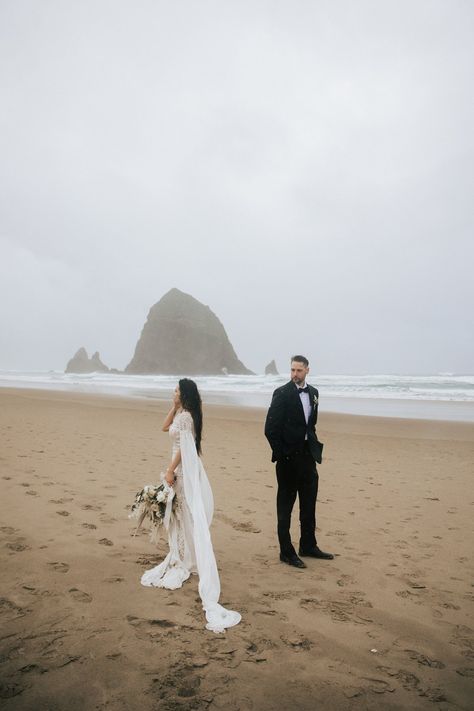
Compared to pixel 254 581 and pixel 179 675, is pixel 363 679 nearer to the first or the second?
pixel 179 675

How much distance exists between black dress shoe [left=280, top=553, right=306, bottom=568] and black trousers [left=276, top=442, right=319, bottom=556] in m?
0.04

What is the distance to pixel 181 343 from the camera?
4483 inches

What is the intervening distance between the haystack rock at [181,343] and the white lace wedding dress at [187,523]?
10574 centimetres

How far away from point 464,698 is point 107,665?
7.55 ft

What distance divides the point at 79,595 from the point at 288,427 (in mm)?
2619

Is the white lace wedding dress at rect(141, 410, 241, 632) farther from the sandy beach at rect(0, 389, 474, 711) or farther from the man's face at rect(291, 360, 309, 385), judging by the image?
the man's face at rect(291, 360, 309, 385)

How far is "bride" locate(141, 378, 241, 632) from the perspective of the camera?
3.91 meters

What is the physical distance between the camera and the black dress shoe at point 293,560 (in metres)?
4.59

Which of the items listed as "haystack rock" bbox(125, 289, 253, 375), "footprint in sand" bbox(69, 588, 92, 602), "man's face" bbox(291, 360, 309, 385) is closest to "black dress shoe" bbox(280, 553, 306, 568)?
"man's face" bbox(291, 360, 309, 385)

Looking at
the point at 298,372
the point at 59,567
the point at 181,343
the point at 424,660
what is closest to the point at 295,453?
the point at 298,372

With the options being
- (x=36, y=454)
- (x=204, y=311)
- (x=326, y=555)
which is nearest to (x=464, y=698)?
(x=326, y=555)

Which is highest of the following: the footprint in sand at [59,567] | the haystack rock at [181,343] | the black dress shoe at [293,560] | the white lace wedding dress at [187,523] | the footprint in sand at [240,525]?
the haystack rock at [181,343]

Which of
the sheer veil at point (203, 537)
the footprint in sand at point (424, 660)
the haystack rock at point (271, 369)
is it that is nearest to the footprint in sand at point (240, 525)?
the sheer veil at point (203, 537)

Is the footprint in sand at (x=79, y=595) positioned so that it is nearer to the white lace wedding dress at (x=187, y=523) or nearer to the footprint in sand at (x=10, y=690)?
the white lace wedding dress at (x=187, y=523)
